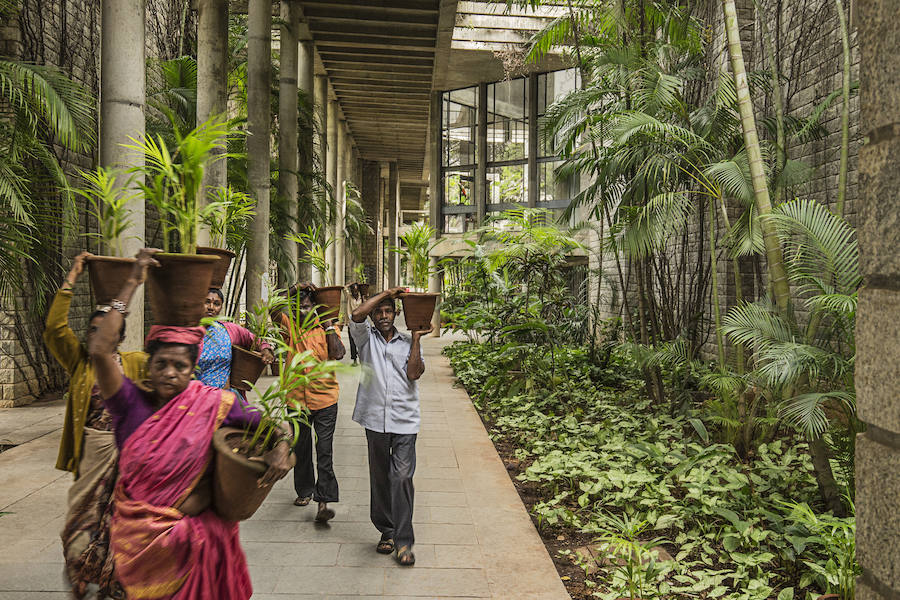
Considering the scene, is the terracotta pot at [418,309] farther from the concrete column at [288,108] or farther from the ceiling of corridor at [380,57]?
the ceiling of corridor at [380,57]

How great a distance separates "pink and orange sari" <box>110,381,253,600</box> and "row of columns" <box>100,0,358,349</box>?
243 cm

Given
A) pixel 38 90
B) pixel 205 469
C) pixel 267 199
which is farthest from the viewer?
pixel 267 199

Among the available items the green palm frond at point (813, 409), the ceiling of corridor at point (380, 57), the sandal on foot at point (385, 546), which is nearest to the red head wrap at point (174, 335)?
the sandal on foot at point (385, 546)

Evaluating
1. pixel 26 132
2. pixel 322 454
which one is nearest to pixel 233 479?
pixel 322 454

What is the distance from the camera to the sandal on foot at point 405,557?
12.1 feet

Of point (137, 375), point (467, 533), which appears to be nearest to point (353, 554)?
point (467, 533)

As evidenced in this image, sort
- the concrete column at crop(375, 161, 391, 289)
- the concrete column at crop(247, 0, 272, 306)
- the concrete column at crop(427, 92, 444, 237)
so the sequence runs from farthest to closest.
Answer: the concrete column at crop(375, 161, 391, 289) → the concrete column at crop(427, 92, 444, 237) → the concrete column at crop(247, 0, 272, 306)

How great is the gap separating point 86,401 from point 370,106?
51.9 feet

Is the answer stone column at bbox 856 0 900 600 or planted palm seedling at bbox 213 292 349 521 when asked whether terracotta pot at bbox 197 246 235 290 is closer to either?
planted palm seedling at bbox 213 292 349 521

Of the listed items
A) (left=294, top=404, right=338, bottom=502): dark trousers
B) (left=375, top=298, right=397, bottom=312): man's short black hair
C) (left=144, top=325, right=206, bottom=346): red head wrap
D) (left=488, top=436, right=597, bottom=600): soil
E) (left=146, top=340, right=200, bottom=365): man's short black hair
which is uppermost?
(left=375, top=298, right=397, bottom=312): man's short black hair

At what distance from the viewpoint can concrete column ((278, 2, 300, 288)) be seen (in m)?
10.6

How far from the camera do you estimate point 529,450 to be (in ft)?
21.1

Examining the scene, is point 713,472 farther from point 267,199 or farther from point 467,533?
point 267,199

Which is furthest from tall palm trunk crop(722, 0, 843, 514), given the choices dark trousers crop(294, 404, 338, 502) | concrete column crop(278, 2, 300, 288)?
concrete column crop(278, 2, 300, 288)
